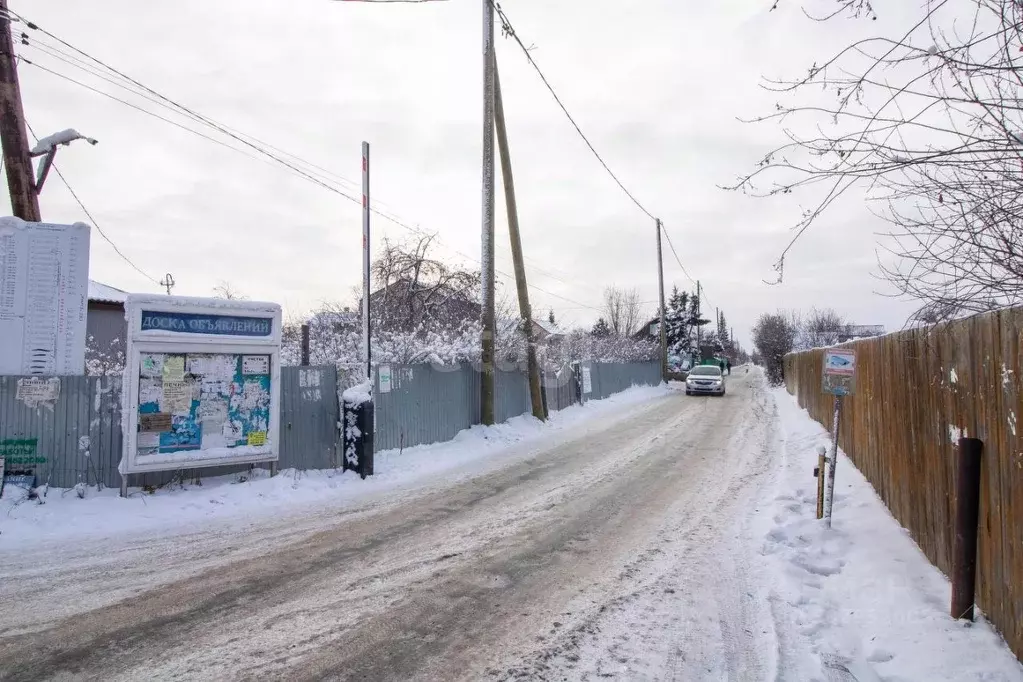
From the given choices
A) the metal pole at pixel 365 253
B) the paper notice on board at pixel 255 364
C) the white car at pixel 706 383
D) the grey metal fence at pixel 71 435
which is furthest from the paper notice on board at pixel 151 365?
the white car at pixel 706 383

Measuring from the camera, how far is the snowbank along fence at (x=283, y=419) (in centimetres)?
836

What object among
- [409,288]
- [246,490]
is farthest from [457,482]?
[409,288]

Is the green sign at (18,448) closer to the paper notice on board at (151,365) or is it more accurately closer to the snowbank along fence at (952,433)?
the paper notice on board at (151,365)

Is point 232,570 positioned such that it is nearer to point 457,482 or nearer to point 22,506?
point 22,506

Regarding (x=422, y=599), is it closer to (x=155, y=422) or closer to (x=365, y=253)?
(x=155, y=422)

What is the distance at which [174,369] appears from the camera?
30.0 ft

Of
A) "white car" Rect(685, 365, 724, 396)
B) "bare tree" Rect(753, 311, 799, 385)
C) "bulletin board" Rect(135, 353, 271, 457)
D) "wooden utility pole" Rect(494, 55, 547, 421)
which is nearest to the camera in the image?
"bulletin board" Rect(135, 353, 271, 457)

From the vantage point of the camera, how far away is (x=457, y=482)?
10562 mm

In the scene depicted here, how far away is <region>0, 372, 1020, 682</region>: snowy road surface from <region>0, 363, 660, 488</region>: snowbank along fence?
2.30 metres

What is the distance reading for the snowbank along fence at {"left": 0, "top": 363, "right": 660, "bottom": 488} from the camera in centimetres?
836

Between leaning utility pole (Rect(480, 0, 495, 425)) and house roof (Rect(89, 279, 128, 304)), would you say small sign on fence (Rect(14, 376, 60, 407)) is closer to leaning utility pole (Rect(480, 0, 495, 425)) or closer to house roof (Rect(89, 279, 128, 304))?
leaning utility pole (Rect(480, 0, 495, 425))

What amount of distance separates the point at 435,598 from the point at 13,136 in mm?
9518

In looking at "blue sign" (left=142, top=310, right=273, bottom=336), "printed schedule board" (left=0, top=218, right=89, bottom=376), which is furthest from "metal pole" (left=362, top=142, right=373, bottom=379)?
"printed schedule board" (left=0, top=218, right=89, bottom=376)

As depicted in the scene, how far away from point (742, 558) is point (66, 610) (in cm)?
612
